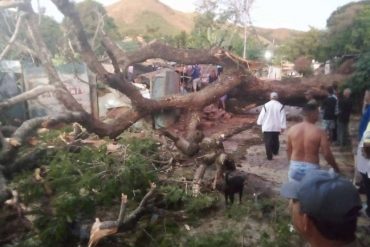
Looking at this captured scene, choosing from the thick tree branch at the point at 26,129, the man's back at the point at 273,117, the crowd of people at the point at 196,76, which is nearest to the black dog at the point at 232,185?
the man's back at the point at 273,117

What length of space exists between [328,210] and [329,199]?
0.04 meters

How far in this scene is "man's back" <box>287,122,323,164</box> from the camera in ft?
13.0

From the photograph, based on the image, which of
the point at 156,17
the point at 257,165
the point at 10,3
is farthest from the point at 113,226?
the point at 156,17

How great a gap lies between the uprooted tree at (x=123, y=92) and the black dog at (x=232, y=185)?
20.0 inches

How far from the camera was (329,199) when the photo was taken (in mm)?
1339

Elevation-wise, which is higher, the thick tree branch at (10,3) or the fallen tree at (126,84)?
the thick tree branch at (10,3)

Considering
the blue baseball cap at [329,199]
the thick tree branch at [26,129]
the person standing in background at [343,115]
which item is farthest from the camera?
the person standing in background at [343,115]

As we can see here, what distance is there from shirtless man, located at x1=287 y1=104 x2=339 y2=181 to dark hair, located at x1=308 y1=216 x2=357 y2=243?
8.48ft

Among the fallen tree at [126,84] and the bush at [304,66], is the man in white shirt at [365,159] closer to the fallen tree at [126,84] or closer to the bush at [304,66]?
the fallen tree at [126,84]

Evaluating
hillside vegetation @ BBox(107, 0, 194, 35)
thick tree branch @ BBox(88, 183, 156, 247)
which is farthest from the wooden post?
hillside vegetation @ BBox(107, 0, 194, 35)

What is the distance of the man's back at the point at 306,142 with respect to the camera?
396 centimetres

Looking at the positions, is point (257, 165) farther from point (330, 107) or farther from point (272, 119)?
point (330, 107)

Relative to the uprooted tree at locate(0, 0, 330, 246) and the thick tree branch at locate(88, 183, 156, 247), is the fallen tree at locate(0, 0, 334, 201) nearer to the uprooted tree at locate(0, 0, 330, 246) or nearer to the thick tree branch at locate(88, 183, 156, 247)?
the uprooted tree at locate(0, 0, 330, 246)

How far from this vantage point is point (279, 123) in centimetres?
698
